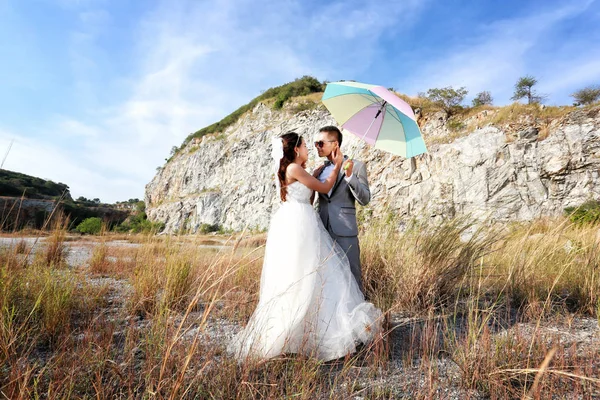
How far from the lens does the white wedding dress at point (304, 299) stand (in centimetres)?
227

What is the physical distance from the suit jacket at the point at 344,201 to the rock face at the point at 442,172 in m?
1.85

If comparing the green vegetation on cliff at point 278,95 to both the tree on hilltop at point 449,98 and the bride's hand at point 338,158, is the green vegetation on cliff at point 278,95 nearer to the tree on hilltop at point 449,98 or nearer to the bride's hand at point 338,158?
the tree on hilltop at point 449,98

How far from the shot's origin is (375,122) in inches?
146

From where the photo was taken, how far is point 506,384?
192cm

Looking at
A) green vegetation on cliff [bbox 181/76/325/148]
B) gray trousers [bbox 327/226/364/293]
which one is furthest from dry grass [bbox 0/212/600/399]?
green vegetation on cliff [bbox 181/76/325/148]

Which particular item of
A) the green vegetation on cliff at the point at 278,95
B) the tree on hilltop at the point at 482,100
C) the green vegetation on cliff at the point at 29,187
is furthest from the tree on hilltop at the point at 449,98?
the green vegetation on cliff at the point at 29,187

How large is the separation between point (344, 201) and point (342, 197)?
47mm

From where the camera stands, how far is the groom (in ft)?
9.89

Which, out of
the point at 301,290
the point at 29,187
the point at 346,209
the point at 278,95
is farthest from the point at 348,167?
the point at 29,187

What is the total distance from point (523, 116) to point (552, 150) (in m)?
2.79

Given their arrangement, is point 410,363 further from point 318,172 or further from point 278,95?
point 278,95

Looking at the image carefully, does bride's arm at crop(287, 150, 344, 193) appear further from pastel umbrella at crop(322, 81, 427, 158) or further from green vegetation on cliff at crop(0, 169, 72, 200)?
green vegetation on cliff at crop(0, 169, 72, 200)

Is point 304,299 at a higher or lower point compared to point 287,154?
lower

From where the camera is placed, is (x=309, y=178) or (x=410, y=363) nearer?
(x=410, y=363)
